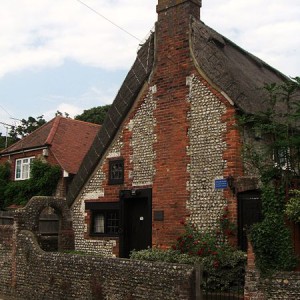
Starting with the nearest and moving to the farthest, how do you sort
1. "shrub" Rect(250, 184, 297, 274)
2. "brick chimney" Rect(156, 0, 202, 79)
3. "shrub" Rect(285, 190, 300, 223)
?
1. "shrub" Rect(250, 184, 297, 274)
2. "shrub" Rect(285, 190, 300, 223)
3. "brick chimney" Rect(156, 0, 202, 79)

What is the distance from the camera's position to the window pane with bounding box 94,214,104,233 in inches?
650

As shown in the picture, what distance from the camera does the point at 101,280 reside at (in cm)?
1062

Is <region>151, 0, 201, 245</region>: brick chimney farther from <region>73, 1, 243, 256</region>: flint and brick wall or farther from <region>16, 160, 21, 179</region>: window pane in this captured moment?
<region>16, 160, 21, 179</region>: window pane

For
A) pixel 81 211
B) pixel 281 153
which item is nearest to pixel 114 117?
pixel 81 211

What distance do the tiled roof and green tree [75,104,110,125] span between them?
18.2 metres

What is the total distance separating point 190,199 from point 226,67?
13.4 ft

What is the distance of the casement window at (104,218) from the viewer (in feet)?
52.4

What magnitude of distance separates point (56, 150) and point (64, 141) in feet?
4.21

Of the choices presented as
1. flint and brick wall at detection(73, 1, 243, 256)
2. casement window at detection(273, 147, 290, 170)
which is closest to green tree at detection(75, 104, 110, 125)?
flint and brick wall at detection(73, 1, 243, 256)

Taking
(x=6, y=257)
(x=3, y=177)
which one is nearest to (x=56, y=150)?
(x=3, y=177)

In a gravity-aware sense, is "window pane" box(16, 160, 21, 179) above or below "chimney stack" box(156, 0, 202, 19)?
below

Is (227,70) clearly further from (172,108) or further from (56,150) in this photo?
(56,150)

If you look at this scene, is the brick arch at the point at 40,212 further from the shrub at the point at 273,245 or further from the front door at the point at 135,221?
the shrub at the point at 273,245

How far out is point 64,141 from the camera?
27.1 meters
